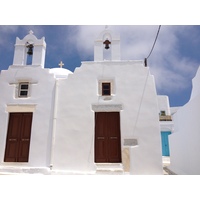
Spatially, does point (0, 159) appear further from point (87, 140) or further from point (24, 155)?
point (87, 140)

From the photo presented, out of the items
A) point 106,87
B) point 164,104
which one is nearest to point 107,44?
point 106,87

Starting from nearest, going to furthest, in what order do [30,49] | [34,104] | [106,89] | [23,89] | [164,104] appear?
1. [34,104]
2. [106,89]
3. [23,89]
4. [30,49]
5. [164,104]

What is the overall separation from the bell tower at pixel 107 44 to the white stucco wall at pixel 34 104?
83.8 inches

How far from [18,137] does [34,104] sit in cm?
139

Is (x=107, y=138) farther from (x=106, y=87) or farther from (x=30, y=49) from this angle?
(x=30, y=49)

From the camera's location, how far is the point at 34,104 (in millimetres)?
8164

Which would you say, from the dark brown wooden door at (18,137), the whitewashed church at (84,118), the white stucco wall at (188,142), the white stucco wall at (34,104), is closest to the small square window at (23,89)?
the whitewashed church at (84,118)

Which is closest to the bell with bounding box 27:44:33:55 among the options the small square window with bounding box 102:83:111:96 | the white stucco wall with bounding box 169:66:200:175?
the small square window with bounding box 102:83:111:96

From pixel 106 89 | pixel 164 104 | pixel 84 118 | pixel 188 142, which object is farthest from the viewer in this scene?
pixel 164 104

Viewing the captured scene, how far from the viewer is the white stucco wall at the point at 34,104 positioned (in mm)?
7638

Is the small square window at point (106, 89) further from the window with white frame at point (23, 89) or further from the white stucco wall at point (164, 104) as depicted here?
the white stucco wall at point (164, 104)

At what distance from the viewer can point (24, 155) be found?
779 centimetres
